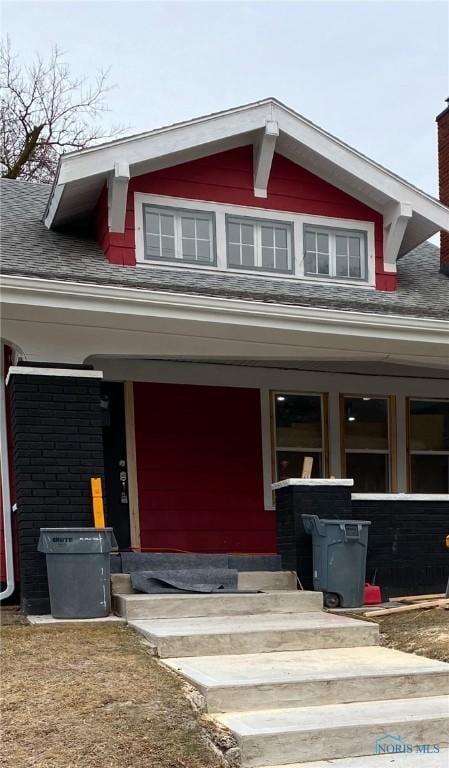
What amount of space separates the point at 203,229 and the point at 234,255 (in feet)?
1.41

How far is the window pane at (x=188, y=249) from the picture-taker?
8875 millimetres

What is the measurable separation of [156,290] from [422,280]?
164 inches

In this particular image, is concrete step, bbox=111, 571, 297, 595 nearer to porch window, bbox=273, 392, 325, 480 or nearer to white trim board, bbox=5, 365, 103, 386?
white trim board, bbox=5, 365, 103, 386

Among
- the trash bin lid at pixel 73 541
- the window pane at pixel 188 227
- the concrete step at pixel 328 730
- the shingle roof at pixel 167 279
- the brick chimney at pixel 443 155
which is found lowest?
the concrete step at pixel 328 730

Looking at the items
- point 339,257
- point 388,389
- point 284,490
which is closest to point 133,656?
point 284,490

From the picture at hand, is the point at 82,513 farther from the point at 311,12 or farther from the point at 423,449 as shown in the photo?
the point at 311,12

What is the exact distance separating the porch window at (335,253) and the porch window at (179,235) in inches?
45.7

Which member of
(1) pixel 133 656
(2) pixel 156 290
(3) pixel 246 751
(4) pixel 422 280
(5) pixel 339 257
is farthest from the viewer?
(4) pixel 422 280

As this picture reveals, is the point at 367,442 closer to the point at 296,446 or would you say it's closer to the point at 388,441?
the point at 388,441

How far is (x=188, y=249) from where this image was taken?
29.2 ft

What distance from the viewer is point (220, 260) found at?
352 inches

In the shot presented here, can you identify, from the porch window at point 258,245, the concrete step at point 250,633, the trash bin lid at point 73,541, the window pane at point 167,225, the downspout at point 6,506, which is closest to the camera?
the concrete step at point 250,633

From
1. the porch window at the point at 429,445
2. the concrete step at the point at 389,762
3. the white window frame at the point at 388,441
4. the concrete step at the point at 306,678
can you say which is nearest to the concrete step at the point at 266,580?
the concrete step at the point at 306,678

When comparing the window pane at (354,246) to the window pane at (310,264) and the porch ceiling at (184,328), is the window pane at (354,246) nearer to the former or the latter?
the window pane at (310,264)
